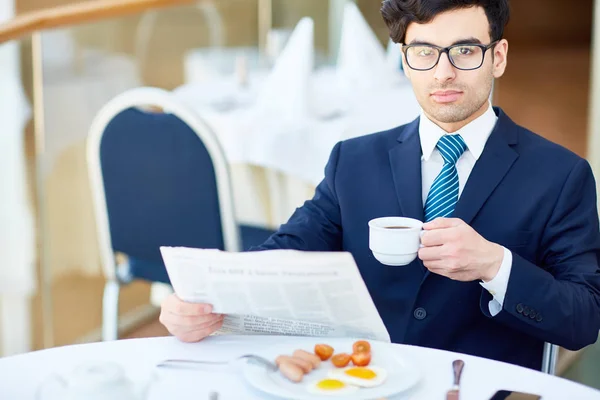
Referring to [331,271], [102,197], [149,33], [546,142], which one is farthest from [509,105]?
[331,271]

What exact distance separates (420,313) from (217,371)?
1.54 feet

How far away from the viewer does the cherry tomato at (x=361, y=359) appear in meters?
1.21

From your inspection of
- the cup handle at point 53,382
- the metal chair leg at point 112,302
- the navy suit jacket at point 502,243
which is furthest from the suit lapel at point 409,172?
the metal chair leg at point 112,302

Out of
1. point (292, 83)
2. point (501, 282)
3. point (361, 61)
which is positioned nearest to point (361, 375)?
point (501, 282)

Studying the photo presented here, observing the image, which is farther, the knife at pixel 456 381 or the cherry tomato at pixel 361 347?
the cherry tomato at pixel 361 347

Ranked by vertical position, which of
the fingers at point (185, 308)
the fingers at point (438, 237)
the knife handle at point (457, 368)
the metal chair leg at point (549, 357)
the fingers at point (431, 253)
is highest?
the fingers at point (438, 237)

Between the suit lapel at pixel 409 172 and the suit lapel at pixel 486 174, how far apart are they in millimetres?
81

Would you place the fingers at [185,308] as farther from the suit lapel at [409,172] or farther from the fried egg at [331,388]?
the suit lapel at [409,172]

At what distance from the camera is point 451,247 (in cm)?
132

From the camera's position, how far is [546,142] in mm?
1612

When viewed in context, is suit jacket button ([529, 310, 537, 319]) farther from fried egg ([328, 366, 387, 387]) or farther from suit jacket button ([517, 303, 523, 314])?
fried egg ([328, 366, 387, 387])

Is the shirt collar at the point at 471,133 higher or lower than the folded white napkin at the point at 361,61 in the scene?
lower

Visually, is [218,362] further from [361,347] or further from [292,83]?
[292,83]

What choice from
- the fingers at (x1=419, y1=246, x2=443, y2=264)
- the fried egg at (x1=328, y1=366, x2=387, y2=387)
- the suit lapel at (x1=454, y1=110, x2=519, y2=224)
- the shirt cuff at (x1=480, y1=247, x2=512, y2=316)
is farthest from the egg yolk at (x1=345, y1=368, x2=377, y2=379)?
the suit lapel at (x1=454, y1=110, x2=519, y2=224)
